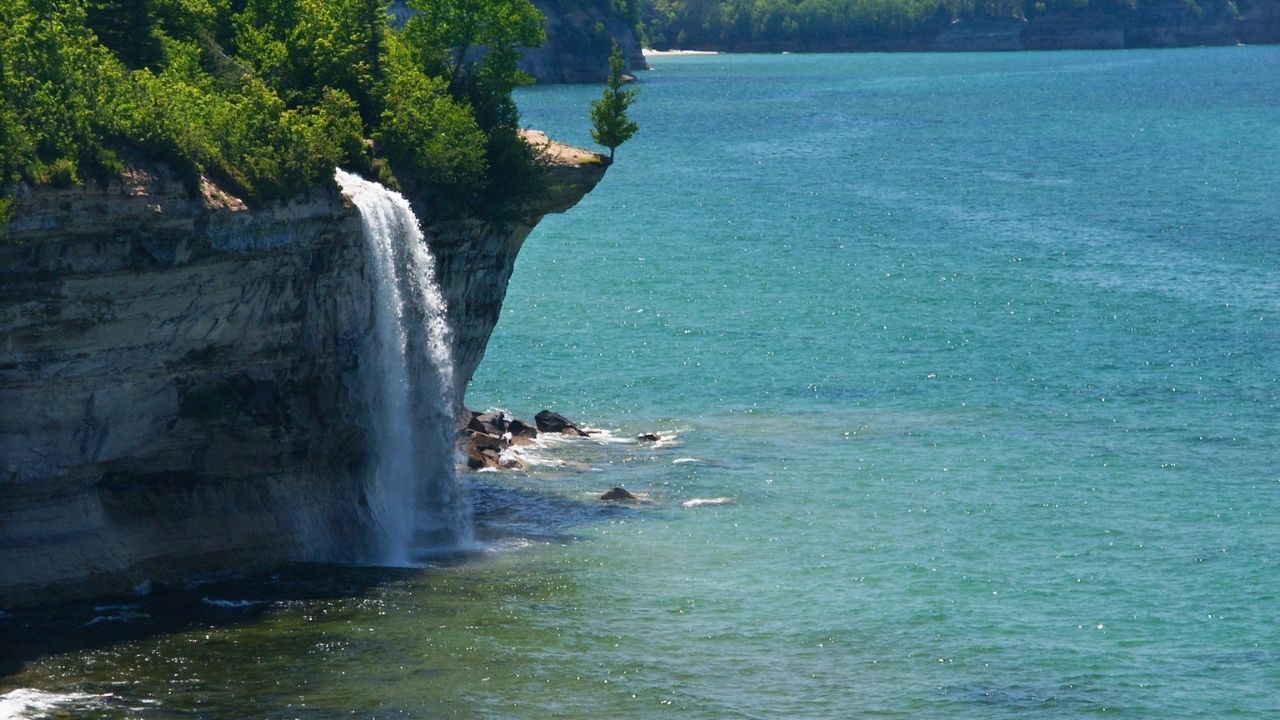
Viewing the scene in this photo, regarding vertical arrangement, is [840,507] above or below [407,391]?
below

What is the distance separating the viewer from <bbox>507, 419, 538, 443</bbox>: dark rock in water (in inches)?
2517

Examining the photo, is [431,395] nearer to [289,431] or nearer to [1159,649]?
[289,431]

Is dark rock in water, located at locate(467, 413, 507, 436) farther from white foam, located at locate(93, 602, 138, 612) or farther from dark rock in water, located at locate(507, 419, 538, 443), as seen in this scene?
white foam, located at locate(93, 602, 138, 612)

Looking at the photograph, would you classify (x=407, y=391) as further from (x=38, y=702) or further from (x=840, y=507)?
(x=38, y=702)

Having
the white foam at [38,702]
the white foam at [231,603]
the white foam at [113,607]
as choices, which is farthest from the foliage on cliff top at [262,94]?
the white foam at [38,702]

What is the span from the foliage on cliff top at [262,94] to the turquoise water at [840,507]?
10.3 meters

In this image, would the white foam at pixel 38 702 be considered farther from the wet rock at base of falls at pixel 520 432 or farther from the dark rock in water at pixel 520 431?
the dark rock in water at pixel 520 431

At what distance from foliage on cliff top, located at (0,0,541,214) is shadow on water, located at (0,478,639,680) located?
364 inches

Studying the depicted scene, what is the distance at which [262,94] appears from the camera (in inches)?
1903

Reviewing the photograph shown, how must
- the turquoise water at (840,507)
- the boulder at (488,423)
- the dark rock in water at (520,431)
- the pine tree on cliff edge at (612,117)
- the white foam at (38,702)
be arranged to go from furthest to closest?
the dark rock in water at (520,431) → the boulder at (488,423) → the pine tree on cliff edge at (612,117) → the turquoise water at (840,507) → the white foam at (38,702)

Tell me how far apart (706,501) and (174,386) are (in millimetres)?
17862

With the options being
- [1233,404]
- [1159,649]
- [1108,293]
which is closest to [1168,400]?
[1233,404]

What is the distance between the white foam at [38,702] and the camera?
123 ft

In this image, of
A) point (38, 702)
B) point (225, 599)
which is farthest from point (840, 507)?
point (38, 702)
